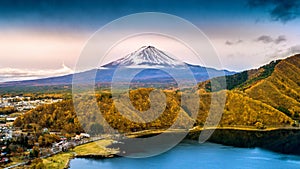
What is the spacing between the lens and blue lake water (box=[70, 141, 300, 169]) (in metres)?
7.10

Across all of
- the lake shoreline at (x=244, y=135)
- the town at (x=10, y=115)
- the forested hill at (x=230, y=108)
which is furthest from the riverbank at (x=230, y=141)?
the town at (x=10, y=115)

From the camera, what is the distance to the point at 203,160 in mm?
7625

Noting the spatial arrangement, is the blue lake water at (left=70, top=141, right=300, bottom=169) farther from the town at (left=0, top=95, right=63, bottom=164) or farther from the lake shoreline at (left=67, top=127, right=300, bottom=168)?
the town at (left=0, top=95, right=63, bottom=164)

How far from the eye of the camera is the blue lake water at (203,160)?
7098mm

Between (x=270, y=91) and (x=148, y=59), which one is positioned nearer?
(x=148, y=59)

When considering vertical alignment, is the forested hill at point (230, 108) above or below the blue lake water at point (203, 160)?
Result: above

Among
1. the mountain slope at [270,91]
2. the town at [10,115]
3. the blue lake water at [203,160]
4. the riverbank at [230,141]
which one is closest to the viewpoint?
the blue lake water at [203,160]

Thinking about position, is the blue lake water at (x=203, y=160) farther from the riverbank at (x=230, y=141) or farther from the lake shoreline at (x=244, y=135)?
the lake shoreline at (x=244, y=135)

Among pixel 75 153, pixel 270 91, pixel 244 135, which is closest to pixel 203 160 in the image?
pixel 75 153

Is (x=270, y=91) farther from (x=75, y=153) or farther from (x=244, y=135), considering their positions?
(x=75, y=153)

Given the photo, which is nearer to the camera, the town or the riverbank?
the riverbank

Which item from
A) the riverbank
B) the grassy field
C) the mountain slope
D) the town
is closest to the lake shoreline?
the riverbank

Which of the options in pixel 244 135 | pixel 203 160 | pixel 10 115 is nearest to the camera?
pixel 203 160

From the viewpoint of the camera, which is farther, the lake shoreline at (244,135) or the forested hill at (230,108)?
the forested hill at (230,108)
